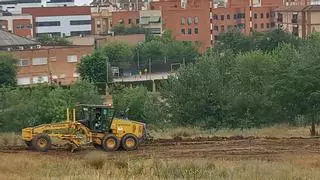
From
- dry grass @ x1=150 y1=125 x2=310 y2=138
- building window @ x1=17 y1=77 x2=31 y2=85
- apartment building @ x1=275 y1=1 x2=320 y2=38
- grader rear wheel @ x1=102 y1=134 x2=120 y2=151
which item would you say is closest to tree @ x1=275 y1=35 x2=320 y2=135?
dry grass @ x1=150 y1=125 x2=310 y2=138

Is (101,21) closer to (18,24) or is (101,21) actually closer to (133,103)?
(18,24)

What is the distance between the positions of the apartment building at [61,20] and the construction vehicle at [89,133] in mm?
90865

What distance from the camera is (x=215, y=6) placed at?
9812cm

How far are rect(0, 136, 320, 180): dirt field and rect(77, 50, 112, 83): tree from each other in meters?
38.1

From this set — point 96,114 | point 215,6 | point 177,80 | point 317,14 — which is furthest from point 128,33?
point 96,114

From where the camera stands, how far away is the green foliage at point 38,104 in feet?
113

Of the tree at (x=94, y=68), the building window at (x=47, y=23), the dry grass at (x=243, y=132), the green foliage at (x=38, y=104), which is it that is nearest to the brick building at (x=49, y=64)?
the tree at (x=94, y=68)

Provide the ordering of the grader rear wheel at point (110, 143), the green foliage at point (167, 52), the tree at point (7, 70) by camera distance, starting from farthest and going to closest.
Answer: the green foliage at point (167, 52) < the tree at point (7, 70) < the grader rear wheel at point (110, 143)

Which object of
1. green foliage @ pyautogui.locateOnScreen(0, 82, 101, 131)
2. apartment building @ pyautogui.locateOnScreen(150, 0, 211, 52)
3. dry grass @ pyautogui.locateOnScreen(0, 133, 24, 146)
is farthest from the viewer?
apartment building @ pyautogui.locateOnScreen(150, 0, 211, 52)

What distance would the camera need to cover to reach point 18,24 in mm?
103375

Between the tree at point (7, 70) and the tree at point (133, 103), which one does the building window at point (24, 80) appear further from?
the tree at point (133, 103)

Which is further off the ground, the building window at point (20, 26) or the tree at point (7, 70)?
the building window at point (20, 26)

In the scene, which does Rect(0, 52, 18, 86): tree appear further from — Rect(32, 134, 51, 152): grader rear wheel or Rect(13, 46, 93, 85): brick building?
Rect(32, 134, 51, 152): grader rear wheel

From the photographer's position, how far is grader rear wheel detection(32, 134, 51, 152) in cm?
2208
